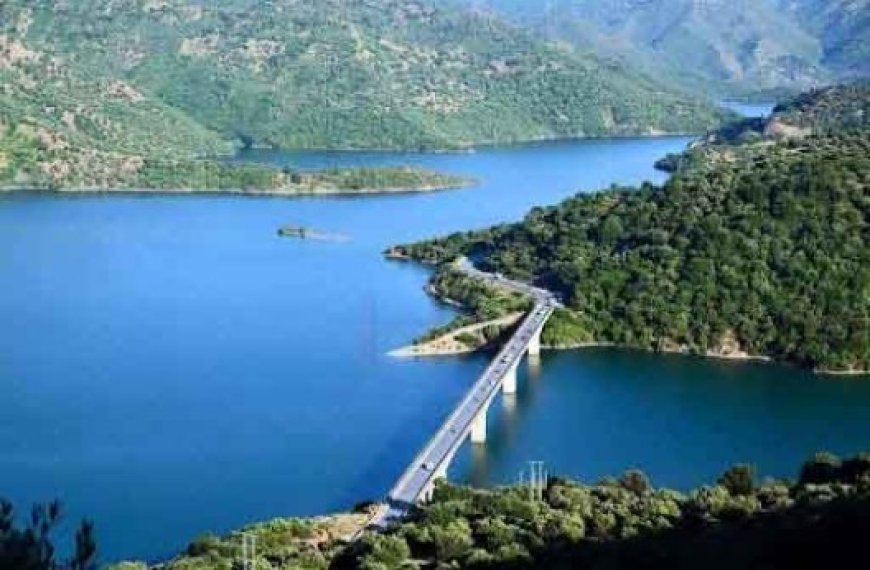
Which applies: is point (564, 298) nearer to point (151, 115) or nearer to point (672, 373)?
point (672, 373)

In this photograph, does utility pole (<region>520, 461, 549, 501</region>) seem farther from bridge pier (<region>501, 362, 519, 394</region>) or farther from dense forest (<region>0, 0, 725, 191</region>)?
dense forest (<region>0, 0, 725, 191</region>)

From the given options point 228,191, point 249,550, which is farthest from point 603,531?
point 228,191

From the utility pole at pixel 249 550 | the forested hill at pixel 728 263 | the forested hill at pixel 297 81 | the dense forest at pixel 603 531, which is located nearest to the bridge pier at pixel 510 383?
the forested hill at pixel 728 263

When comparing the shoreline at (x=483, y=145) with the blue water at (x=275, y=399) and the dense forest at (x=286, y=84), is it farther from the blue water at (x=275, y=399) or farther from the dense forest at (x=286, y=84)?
the blue water at (x=275, y=399)

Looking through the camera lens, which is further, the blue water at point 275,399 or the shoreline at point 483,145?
the shoreline at point 483,145

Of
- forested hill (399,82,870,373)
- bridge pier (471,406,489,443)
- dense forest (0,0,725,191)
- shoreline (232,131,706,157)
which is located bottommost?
bridge pier (471,406,489,443)

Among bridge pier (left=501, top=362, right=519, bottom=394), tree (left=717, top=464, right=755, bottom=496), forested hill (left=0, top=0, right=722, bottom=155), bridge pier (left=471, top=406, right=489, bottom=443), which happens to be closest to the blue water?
bridge pier (left=501, top=362, right=519, bottom=394)

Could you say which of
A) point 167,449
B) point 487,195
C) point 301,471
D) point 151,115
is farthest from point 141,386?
point 151,115
